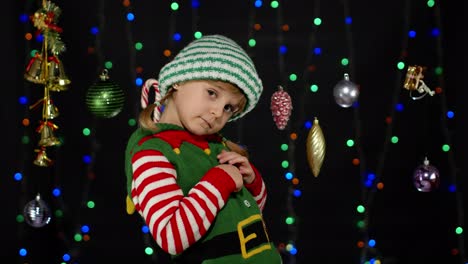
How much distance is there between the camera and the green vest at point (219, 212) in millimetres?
1579

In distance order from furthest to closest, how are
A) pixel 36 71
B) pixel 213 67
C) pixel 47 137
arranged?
1. pixel 47 137
2. pixel 36 71
3. pixel 213 67

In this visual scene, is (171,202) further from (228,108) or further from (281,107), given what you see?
(281,107)

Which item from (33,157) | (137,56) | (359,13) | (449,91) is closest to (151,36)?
(137,56)

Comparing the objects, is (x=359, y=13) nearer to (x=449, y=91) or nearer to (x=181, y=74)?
(x=449, y=91)

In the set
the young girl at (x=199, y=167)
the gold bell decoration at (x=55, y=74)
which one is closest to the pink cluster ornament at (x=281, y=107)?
the young girl at (x=199, y=167)

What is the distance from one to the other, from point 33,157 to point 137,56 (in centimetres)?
60

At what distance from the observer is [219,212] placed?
1.59 meters

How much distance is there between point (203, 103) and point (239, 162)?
0.66 feet

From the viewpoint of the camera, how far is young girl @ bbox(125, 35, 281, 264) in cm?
151

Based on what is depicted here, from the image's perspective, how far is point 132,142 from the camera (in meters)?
1.66

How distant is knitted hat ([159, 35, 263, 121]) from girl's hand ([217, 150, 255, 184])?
16cm

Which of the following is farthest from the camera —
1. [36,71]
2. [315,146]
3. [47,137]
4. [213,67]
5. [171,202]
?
[315,146]

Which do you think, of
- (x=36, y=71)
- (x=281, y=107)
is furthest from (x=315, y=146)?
(x=36, y=71)

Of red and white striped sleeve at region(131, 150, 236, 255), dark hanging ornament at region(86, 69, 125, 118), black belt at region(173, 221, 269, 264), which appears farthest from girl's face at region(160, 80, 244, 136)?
dark hanging ornament at region(86, 69, 125, 118)
